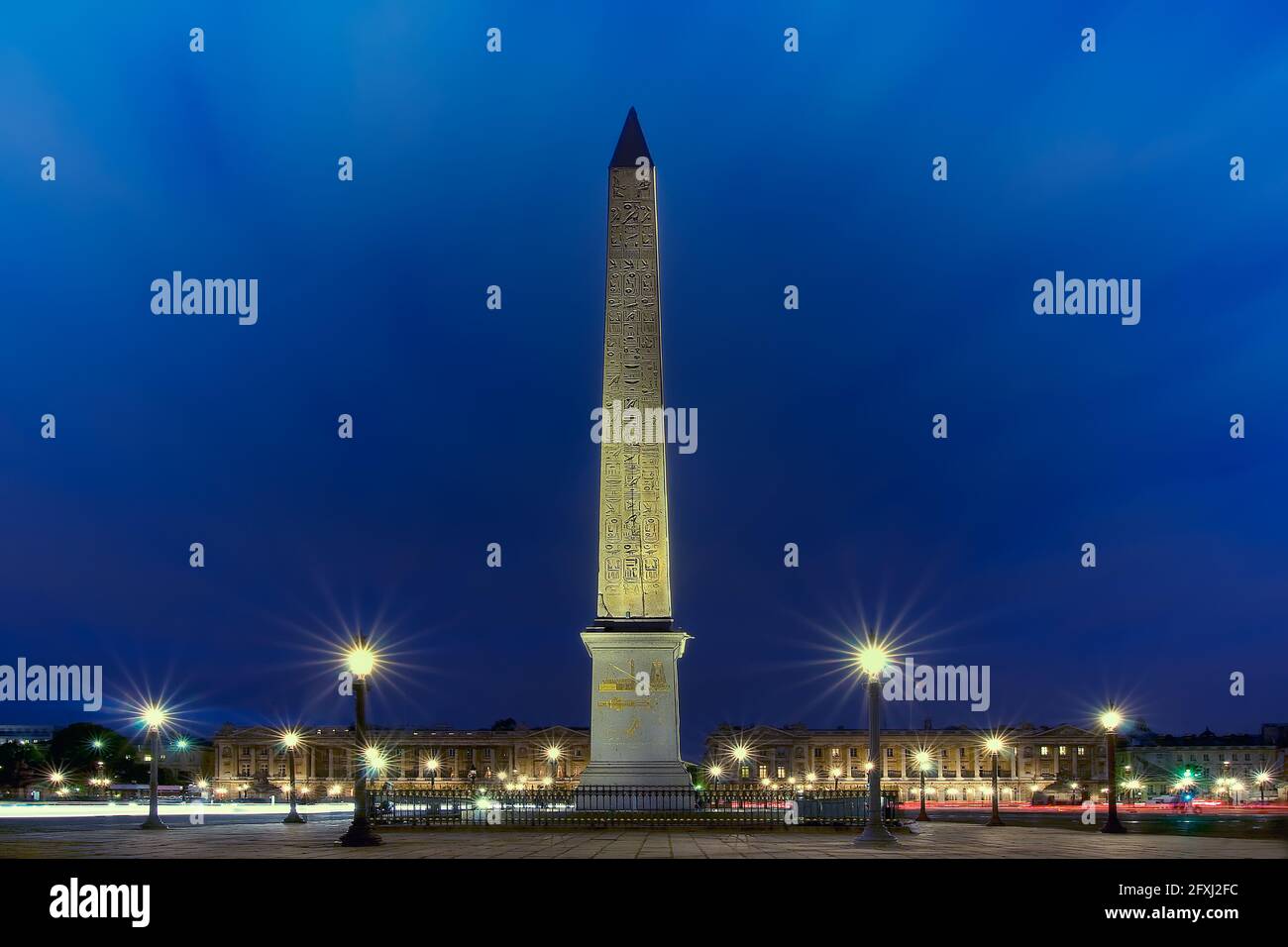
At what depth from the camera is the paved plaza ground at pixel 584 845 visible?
22.0 meters

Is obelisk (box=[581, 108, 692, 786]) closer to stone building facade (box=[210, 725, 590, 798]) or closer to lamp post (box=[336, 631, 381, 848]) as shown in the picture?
lamp post (box=[336, 631, 381, 848])

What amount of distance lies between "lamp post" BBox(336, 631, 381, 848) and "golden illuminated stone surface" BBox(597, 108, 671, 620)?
838 centimetres

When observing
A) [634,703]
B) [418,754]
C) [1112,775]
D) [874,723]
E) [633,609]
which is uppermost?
[633,609]

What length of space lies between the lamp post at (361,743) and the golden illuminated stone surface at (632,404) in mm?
8383

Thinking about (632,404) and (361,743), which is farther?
(632,404)

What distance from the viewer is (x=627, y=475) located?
33.7 meters

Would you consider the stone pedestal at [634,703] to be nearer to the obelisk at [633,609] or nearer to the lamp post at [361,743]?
the obelisk at [633,609]

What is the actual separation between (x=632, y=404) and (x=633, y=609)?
506 cm

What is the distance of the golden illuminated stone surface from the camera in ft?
110

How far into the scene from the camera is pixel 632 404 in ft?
113

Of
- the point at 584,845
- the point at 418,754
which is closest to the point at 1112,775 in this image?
the point at 584,845

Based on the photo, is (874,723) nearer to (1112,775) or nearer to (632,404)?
(632,404)
